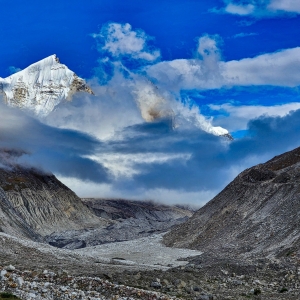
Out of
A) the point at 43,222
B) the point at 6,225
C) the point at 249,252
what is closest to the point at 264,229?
the point at 249,252

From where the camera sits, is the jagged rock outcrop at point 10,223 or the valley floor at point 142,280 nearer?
the valley floor at point 142,280

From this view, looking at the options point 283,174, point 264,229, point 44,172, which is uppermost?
point 44,172

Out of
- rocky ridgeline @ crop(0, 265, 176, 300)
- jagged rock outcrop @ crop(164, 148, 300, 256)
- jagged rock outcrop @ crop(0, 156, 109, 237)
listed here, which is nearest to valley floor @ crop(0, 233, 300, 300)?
rocky ridgeline @ crop(0, 265, 176, 300)

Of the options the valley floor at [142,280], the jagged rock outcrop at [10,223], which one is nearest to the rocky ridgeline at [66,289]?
the valley floor at [142,280]

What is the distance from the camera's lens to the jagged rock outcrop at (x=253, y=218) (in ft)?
208

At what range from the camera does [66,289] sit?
2733 cm

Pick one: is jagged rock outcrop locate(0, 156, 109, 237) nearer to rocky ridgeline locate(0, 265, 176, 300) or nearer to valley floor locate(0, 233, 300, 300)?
valley floor locate(0, 233, 300, 300)

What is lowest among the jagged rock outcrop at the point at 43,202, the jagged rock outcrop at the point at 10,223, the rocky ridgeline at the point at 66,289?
the rocky ridgeline at the point at 66,289

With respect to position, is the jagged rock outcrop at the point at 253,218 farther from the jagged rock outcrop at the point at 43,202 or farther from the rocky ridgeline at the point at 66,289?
the jagged rock outcrop at the point at 43,202

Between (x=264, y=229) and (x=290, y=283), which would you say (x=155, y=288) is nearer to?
(x=290, y=283)

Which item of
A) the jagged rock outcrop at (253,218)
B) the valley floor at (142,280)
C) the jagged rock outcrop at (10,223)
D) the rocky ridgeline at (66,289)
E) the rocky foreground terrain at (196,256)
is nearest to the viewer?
the rocky ridgeline at (66,289)

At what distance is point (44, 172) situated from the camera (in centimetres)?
19262

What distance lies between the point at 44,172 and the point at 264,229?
133500 millimetres

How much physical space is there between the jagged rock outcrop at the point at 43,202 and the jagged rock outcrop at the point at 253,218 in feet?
217
